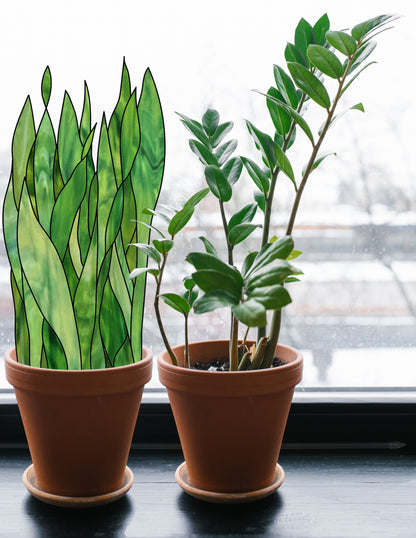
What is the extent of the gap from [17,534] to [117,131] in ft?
1.64

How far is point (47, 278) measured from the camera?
724 millimetres

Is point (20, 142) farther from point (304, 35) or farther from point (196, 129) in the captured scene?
point (304, 35)

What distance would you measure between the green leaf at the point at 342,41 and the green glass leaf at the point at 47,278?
0.40 m

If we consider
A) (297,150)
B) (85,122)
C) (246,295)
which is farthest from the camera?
(297,150)

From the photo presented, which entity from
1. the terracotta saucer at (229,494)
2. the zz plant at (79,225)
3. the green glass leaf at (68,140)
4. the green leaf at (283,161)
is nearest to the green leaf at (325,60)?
the green leaf at (283,161)

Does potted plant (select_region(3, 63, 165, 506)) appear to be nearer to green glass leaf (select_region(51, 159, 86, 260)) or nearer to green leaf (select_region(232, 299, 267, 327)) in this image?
green glass leaf (select_region(51, 159, 86, 260))

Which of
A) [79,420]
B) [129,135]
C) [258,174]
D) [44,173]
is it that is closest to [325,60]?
[258,174]

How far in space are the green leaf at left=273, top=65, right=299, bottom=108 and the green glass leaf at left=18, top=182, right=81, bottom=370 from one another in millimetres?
341

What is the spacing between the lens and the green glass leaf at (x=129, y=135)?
735 millimetres

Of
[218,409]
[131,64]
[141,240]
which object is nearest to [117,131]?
[141,240]

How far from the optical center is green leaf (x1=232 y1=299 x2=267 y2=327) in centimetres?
54

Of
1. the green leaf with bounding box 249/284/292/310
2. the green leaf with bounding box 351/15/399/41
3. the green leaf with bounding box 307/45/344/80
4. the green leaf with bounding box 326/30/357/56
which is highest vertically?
the green leaf with bounding box 351/15/399/41

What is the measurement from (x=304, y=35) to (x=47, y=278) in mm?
431

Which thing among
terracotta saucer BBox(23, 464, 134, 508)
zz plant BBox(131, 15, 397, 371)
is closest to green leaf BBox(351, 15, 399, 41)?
zz plant BBox(131, 15, 397, 371)
